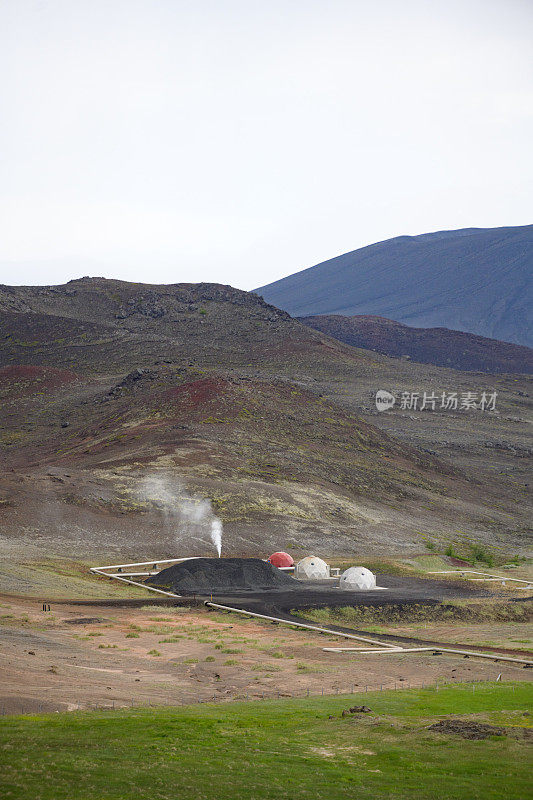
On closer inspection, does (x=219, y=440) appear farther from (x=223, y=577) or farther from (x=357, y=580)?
(x=357, y=580)

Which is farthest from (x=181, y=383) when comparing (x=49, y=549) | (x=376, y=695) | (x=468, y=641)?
(x=376, y=695)

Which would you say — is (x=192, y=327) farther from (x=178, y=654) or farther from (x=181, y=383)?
(x=178, y=654)

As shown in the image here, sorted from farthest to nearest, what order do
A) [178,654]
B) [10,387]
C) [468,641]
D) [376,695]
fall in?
[10,387]
[468,641]
[178,654]
[376,695]

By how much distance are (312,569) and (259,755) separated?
137ft

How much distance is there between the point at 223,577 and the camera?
57.2 meters

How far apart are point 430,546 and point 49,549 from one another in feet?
118

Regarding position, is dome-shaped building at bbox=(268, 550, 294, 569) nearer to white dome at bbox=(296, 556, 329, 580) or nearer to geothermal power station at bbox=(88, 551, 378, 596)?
white dome at bbox=(296, 556, 329, 580)

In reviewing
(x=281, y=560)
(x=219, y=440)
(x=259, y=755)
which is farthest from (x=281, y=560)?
(x=259, y=755)

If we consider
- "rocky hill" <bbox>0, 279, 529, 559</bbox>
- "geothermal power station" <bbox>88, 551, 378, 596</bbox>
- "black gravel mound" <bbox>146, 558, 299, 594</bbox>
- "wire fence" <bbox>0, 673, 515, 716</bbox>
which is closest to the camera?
"wire fence" <bbox>0, 673, 515, 716</bbox>

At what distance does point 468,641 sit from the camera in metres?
41.6

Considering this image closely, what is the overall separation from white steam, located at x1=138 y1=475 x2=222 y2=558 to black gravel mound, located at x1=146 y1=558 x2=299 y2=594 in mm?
12025

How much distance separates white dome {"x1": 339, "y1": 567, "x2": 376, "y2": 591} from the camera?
56.7m

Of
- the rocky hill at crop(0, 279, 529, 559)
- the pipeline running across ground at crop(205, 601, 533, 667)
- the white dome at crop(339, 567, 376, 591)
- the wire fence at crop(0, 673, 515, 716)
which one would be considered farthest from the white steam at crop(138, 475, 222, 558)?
the wire fence at crop(0, 673, 515, 716)

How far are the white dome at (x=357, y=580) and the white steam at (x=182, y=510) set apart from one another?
1577 cm
